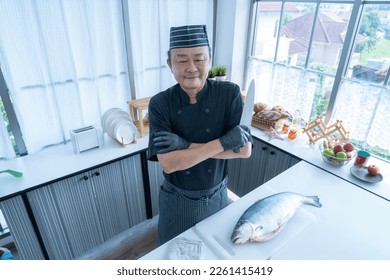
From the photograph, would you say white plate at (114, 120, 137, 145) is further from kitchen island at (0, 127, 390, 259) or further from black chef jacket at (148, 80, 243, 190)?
black chef jacket at (148, 80, 243, 190)

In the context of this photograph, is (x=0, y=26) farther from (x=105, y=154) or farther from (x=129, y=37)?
(x=105, y=154)

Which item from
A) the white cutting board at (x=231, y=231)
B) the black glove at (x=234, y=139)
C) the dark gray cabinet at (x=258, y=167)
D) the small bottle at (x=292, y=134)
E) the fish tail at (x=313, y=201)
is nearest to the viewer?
the white cutting board at (x=231, y=231)

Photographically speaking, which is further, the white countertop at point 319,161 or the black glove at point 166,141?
the white countertop at point 319,161

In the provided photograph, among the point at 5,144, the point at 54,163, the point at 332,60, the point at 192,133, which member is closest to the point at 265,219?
the point at 192,133

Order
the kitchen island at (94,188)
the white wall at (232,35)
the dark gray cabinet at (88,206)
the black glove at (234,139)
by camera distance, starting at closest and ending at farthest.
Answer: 1. the black glove at (234,139)
2. the kitchen island at (94,188)
3. the dark gray cabinet at (88,206)
4. the white wall at (232,35)

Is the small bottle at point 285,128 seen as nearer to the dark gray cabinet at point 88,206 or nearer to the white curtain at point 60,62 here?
the dark gray cabinet at point 88,206

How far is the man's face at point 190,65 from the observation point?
0.99m

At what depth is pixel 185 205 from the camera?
1252 millimetres

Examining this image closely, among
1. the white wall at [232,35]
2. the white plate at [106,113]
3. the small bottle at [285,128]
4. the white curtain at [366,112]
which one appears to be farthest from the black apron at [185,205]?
the white wall at [232,35]

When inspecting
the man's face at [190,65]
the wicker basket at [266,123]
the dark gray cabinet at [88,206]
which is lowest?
the dark gray cabinet at [88,206]

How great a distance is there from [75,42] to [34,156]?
767mm

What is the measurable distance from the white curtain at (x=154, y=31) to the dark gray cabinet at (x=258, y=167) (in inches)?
35.8

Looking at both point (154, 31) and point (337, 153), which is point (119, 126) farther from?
point (337, 153)

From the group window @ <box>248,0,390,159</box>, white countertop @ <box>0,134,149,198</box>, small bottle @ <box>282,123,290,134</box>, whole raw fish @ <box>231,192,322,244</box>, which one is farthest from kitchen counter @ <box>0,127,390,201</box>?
whole raw fish @ <box>231,192,322,244</box>
